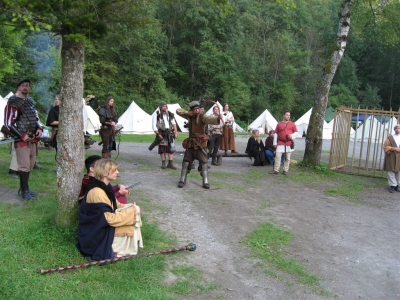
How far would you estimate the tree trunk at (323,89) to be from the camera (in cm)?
1235

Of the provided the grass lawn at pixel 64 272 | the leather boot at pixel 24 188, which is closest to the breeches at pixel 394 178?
the grass lawn at pixel 64 272

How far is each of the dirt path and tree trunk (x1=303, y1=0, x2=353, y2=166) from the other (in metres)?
2.20

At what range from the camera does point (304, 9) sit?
52719 mm

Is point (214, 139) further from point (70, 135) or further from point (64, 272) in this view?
point (64, 272)

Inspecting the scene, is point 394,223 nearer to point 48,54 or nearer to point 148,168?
point 148,168

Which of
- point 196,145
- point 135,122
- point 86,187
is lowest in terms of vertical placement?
point 86,187

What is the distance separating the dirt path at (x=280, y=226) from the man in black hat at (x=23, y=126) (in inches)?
77.7

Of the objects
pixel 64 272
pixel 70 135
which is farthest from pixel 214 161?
pixel 64 272

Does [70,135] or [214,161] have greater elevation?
[70,135]

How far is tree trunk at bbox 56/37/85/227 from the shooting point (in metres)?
5.35

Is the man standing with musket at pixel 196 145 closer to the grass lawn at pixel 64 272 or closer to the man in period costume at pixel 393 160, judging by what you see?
the grass lawn at pixel 64 272

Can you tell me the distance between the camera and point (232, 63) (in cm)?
4353

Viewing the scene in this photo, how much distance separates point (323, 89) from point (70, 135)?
8.91 meters

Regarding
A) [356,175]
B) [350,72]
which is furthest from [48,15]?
[350,72]
